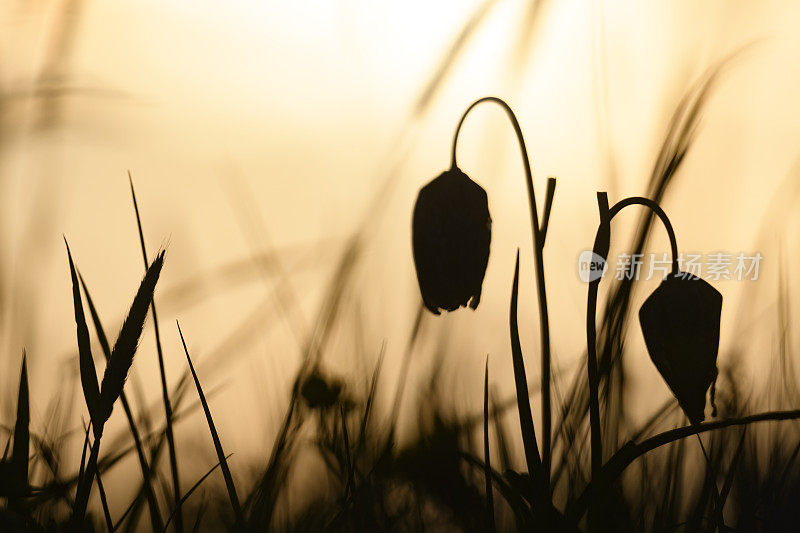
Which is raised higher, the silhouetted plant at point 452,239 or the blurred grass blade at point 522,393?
the silhouetted plant at point 452,239

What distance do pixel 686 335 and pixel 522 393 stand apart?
0.55 feet

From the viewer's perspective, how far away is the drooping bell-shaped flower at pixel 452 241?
603mm

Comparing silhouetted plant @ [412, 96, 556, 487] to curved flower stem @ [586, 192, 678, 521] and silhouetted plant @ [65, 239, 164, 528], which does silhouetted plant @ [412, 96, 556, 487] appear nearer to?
curved flower stem @ [586, 192, 678, 521]

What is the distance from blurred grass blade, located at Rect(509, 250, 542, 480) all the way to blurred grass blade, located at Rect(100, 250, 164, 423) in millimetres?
287

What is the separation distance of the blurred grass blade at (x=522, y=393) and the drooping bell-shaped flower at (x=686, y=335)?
0.14 m

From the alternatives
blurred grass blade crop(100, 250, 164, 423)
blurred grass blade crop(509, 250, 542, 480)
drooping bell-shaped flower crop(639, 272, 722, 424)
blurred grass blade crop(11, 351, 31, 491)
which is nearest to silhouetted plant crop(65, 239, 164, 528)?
blurred grass blade crop(100, 250, 164, 423)

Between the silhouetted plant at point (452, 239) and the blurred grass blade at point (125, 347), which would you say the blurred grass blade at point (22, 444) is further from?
the silhouetted plant at point (452, 239)

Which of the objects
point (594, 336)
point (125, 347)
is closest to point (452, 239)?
point (594, 336)

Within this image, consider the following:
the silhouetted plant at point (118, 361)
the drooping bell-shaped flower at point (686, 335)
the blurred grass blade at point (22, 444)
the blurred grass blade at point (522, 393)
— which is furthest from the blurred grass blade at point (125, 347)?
the drooping bell-shaped flower at point (686, 335)

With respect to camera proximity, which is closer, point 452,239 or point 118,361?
point 118,361

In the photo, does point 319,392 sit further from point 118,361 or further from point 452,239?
point 118,361

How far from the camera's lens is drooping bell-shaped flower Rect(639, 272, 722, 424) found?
0.53 m

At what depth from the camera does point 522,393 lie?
49cm

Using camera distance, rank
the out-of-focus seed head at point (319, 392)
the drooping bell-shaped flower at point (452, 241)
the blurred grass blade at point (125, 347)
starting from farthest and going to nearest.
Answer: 1. the out-of-focus seed head at point (319, 392)
2. the drooping bell-shaped flower at point (452, 241)
3. the blurred grass blade at point (125, 347)
